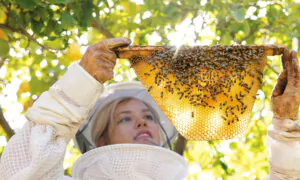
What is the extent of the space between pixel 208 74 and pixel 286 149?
73cm

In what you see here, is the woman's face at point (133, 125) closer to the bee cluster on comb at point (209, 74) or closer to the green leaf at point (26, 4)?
the bee cluster on comb at point (209, 74)

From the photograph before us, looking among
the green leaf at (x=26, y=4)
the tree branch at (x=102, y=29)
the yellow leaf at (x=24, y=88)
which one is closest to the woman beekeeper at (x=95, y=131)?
the yellow leaf at (x=24, y=88)

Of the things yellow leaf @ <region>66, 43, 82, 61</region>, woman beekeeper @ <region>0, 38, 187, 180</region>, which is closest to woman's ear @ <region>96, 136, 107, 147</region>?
woman beekeeper @ <region>0, 38, 187, 180</region>

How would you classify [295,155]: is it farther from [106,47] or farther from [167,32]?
[167,32]

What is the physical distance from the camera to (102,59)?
8.80 feet

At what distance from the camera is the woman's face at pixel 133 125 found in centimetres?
356

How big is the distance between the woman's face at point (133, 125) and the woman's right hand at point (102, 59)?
0.93m

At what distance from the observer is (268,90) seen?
5.69 meters

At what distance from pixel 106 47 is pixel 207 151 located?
308 cm

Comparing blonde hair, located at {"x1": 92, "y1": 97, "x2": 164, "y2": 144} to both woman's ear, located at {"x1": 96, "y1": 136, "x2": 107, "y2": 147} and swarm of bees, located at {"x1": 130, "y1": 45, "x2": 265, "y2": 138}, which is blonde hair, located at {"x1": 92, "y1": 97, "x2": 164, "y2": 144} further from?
swarm of bees, located at {"x1": 130, "y1": 45, "x2": 265, "y2": 138}

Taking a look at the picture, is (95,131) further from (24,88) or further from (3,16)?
(3,16)

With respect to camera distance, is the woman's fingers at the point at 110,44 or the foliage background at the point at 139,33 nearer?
the woman's fingers at the point at 110,44

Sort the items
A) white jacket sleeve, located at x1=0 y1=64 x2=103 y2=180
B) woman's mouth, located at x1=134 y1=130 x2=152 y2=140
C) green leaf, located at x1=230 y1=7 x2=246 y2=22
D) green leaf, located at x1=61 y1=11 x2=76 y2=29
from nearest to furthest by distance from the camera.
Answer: white jacket sleeve, located at x1=0 y1=64 x2=103 y2=180
green leaf, located at x1=61 y1=11 x2=76 y2=29
woman's mouth, located at x1=134 y1=130 x2=152 y2=140
green leaf, located at x1=230 y1=7 x2=246 y2=22

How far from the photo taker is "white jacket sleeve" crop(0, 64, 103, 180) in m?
2.52
